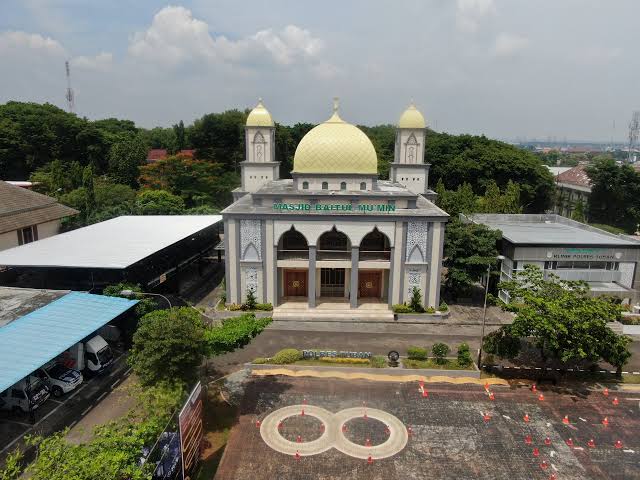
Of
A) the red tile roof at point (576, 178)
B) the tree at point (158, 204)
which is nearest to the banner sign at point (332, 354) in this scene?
the tree at point (158, 204)

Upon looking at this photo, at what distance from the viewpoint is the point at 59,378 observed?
85.3 feet

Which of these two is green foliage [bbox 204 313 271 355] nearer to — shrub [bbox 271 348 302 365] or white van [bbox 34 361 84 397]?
shrub [bbox 271 348 302 365]

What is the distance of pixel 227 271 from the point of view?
128 feet

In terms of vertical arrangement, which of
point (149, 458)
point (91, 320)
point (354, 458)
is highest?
point (91, 320)

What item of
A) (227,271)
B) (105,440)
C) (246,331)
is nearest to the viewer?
(105,440)

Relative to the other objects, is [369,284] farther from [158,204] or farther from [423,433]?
[158,204]

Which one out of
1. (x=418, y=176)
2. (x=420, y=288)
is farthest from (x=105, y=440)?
A: (x=418, y=176)

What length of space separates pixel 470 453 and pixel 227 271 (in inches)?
941

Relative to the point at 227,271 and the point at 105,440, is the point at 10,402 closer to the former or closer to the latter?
the point at 105,440

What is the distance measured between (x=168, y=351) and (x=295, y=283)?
2172cm

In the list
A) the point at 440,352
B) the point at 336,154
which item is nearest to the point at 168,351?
the point at 440,352

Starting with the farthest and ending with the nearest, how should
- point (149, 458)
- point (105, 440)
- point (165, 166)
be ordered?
1. point (165, 166)
2. point (149, 458)
3. point (105, 440)

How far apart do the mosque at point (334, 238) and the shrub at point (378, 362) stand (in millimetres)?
8081

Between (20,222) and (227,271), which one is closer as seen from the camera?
(227,271)
